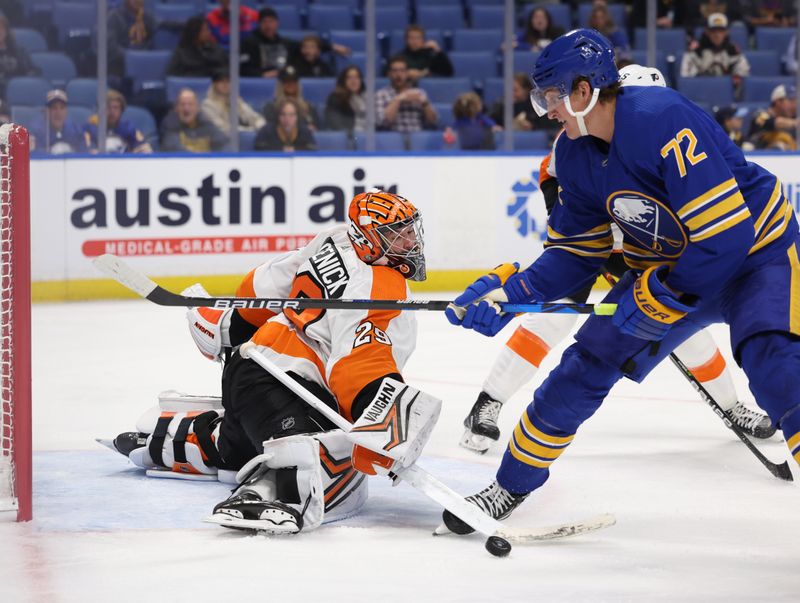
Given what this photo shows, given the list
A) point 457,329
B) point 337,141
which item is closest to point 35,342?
point 457,329

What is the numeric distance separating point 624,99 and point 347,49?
17.7 ft

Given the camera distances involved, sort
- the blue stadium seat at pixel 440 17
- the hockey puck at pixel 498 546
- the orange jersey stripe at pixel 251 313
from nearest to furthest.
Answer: the hockey puck at pixel 498 546 → the orange jersey stripe at pixel 251 313 → the blue stadium seat at pixel 440 17

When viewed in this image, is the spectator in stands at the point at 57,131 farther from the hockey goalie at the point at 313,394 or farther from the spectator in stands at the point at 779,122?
the spectator in stands at the point at 779,122

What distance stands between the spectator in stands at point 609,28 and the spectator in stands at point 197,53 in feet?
8.17

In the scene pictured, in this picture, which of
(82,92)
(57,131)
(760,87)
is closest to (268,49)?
(82,92)

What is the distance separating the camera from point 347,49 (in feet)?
26.6

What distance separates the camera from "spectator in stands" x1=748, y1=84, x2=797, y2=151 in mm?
8648

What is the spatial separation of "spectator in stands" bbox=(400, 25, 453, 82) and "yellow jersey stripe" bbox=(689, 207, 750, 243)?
18.7 feet

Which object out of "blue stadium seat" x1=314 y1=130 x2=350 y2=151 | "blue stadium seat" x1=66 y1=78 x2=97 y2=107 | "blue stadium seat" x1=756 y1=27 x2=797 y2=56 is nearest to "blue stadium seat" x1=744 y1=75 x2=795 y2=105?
"blue stadium seat" x1=756 y1=27 x2=797 y2=56

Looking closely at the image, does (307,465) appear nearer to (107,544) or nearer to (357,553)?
(357,553)

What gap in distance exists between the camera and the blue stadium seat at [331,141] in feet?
26.1

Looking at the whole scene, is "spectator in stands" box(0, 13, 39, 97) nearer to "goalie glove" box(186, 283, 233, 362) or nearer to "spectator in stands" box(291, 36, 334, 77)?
"spectator in stands" box(291, 36, 334, 77)

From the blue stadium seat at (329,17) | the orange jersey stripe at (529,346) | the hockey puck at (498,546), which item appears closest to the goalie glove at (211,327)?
the orange jersey stripe at (529,346)

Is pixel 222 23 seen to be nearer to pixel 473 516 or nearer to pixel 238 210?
pixel 238 210
